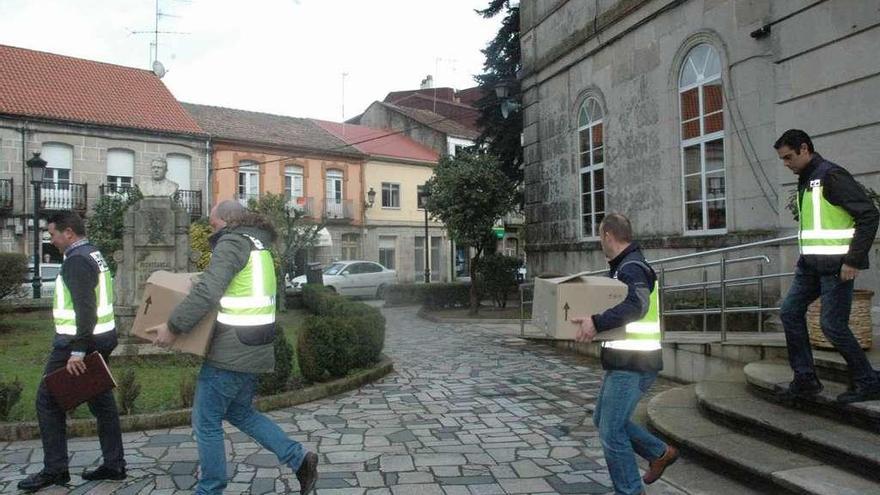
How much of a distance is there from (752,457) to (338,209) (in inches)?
1317

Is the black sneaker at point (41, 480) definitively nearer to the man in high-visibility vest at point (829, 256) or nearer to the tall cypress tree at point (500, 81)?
the man in high-visibility vest at point (829, 256)

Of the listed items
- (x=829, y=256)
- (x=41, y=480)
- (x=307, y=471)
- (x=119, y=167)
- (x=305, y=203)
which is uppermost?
(x=119, y=167)

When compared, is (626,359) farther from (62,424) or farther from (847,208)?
(62,424)

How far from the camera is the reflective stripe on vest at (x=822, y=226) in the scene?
4969 mm

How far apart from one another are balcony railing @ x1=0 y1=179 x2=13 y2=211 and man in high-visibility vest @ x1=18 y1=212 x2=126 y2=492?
25.3m

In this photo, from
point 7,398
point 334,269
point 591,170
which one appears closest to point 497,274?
point 591,170

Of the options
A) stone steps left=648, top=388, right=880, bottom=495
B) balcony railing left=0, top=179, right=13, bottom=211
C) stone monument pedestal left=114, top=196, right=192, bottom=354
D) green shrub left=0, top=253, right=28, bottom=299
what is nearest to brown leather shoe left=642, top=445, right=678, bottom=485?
stone steps left=648, top=388, right=880, bottom=495

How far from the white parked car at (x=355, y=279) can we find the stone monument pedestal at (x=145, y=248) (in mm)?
13570

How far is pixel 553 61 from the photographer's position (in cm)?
1673

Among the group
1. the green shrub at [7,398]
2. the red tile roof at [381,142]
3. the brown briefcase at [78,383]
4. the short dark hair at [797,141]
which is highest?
the red tile roof at [381,142]

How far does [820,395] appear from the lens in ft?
17.2

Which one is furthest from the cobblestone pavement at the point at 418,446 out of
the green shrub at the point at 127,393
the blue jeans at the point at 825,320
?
the blue jeans at the point at 825,320

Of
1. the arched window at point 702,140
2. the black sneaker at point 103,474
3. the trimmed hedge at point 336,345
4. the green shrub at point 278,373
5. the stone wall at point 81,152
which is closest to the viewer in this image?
the black sneaker at point 103,474

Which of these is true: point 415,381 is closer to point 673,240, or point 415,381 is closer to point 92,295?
point 92,295
